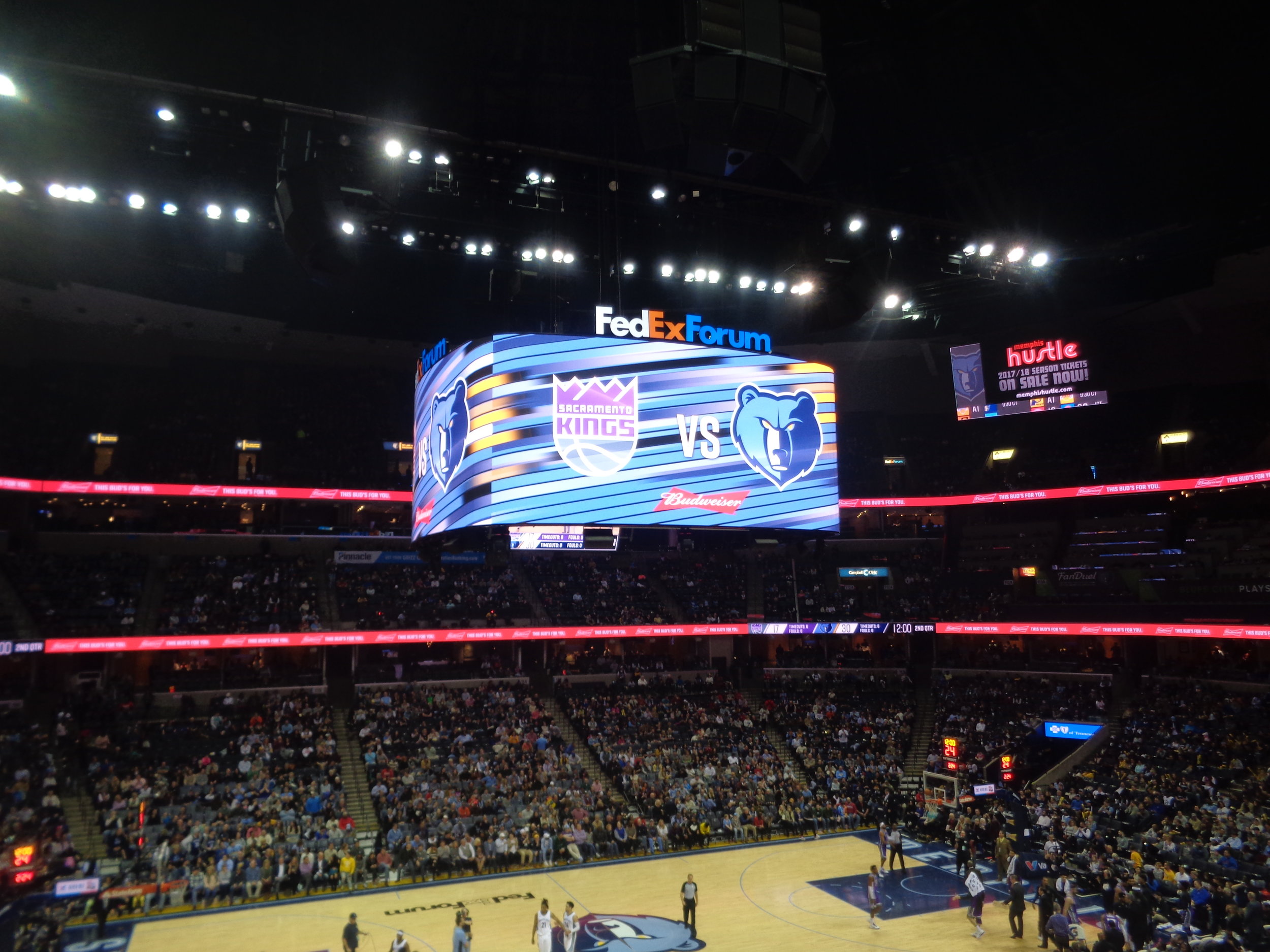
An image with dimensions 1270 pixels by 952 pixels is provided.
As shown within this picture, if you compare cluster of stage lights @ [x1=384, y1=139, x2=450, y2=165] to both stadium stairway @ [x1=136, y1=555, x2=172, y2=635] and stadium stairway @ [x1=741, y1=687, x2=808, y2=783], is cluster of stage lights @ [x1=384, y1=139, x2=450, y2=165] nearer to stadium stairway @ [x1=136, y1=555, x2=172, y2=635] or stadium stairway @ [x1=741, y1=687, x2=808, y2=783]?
stadium stairway @ [x1=136, y1=555, x2=172, y2=635]

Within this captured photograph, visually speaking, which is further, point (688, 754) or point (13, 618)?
point (688, 754)

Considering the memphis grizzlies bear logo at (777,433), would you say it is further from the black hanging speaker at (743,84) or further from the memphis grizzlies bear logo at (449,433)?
the black hanging speaker at (743,84)

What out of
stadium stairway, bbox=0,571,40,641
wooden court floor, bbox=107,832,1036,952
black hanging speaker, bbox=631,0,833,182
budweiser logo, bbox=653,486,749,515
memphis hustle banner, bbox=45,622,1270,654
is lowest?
wooden court floor, bbox=107,832,1036,952

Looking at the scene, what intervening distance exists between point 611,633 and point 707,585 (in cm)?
660

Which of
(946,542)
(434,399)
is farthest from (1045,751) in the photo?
(434,399)

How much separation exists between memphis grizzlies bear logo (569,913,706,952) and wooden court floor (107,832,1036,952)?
3 centimetres

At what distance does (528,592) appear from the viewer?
32.8m

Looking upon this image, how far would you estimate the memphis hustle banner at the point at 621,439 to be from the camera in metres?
16.8

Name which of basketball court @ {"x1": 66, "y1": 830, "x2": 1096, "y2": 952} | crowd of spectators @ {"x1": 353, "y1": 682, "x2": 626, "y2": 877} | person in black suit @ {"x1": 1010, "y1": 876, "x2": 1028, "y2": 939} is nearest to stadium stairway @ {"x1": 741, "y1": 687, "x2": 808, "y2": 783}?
basketball court @ {"x1": 66, "y1": 830, "x2": 1096, "y2": 952}

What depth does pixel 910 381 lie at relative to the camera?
40.5 metres

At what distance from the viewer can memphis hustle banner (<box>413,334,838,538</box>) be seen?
55.1 feet

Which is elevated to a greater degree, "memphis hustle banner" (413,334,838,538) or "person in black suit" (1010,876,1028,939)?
"memphis hustle banner" (413,334,838,538)

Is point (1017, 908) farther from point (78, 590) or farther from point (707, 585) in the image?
point (78, 590)

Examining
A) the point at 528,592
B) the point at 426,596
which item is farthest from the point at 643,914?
the point at 528,592
